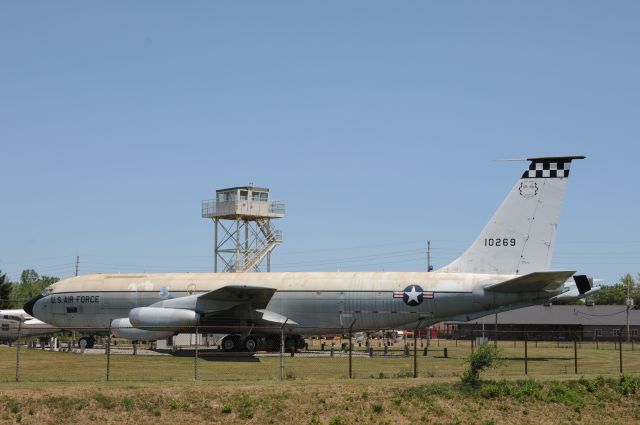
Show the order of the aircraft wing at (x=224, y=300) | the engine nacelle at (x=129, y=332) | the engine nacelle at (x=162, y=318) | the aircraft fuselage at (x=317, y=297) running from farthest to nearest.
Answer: the engine nacelle at (x=129, y=332), the engine nacelle at (x=162, y=318), the aircraft wing at (x=224, y=300), the aircraft fuselage at (x=317, y=297)

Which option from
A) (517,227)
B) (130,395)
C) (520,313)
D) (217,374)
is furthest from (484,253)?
(520,313)

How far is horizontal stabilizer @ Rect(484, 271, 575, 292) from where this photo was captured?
33888mm

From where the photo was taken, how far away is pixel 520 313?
84875mm

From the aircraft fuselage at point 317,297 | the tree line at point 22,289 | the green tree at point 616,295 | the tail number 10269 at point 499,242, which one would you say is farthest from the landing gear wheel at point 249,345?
the green tree at point 616,295

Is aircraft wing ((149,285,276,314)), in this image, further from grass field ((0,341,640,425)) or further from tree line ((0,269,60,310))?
tree line ((0,269,60,310))

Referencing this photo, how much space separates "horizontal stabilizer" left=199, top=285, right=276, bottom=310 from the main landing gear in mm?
1924

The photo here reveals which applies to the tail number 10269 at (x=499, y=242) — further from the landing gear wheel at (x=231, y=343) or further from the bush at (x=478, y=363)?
the bush at (x=478, y=363)

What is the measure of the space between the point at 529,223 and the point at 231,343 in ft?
50.2

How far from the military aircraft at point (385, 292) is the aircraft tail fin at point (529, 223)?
0.05m

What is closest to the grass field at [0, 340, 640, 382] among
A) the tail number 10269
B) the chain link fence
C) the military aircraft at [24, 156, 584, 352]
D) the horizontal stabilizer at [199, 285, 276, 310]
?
the chain link fence

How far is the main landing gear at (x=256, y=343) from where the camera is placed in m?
40.5

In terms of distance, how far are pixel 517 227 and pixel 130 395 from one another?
22838mm

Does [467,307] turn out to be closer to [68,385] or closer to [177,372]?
[177,372]

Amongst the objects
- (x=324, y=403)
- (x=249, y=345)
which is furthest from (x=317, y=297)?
(x=324, y=403)
